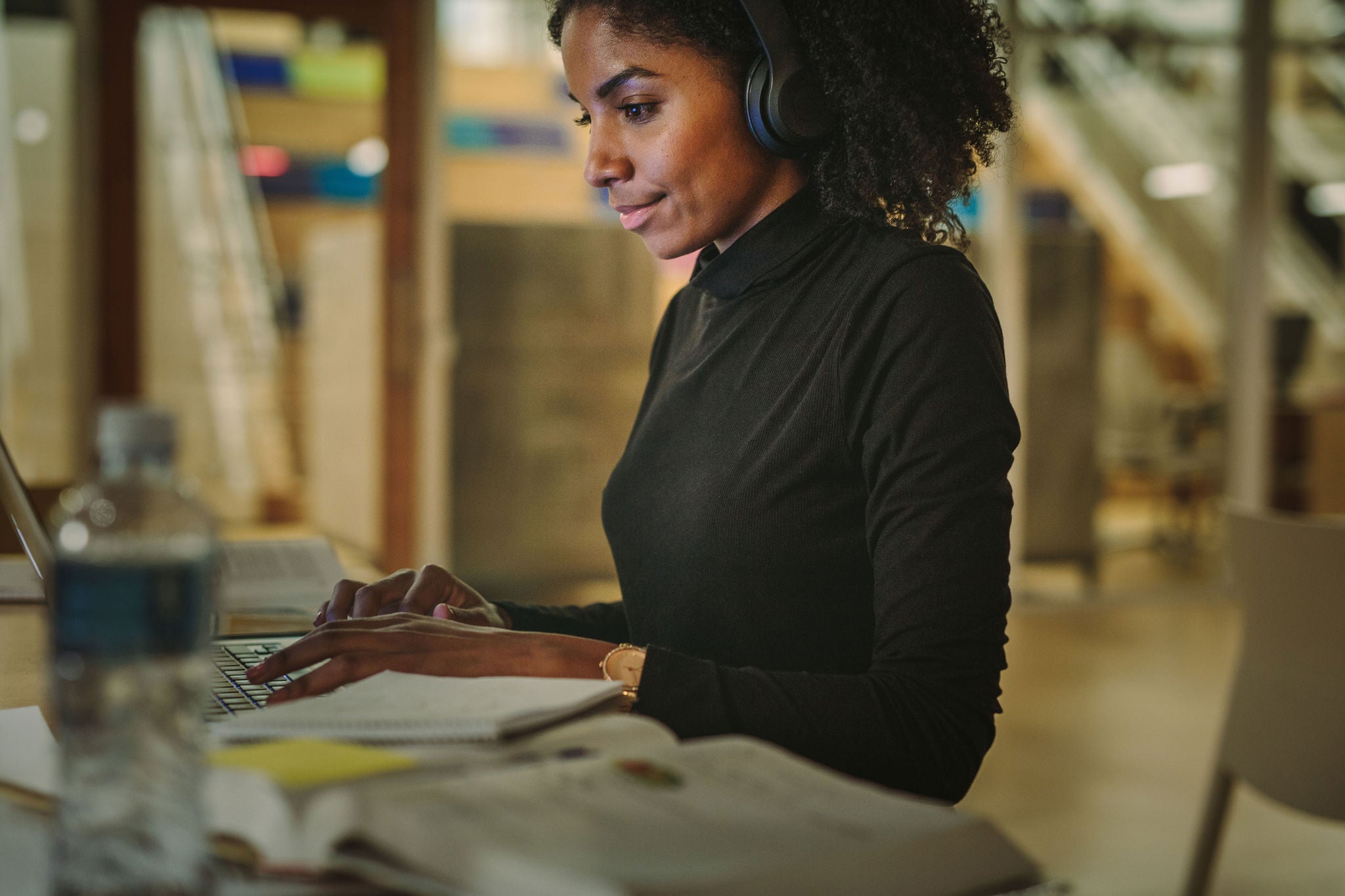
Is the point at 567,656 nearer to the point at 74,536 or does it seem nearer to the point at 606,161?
the point at 74,536

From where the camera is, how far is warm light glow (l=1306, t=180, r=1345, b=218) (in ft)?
19.2

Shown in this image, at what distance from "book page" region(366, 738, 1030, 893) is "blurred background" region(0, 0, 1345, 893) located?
2.91 m

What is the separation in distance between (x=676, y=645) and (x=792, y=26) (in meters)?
0.56

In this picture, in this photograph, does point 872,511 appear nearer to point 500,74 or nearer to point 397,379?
point 397,379

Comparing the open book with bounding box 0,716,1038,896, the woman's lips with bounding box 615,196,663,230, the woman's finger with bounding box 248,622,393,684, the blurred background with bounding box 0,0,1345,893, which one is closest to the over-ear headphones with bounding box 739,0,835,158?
the woman's lips with bounding box 615,196,663,230

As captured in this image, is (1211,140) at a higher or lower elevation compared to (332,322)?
higher

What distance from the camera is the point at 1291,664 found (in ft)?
6.26

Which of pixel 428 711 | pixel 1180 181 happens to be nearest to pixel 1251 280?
pixel 1180 181

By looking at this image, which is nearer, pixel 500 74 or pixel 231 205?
pixel 500 74

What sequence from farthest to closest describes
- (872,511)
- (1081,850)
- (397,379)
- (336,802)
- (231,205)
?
(231,205), (397,379), (1081,850), (872,511), (336,802)

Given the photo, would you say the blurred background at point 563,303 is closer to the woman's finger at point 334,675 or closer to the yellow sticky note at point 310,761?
the woman's finger at point 334,675

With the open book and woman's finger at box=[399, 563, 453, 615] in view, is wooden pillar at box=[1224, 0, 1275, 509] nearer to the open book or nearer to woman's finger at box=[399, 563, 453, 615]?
woman's finger at box=[399, 563, 453, 615]

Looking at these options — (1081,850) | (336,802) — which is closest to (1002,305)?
(1081,850)

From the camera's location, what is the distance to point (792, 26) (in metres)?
1.19
